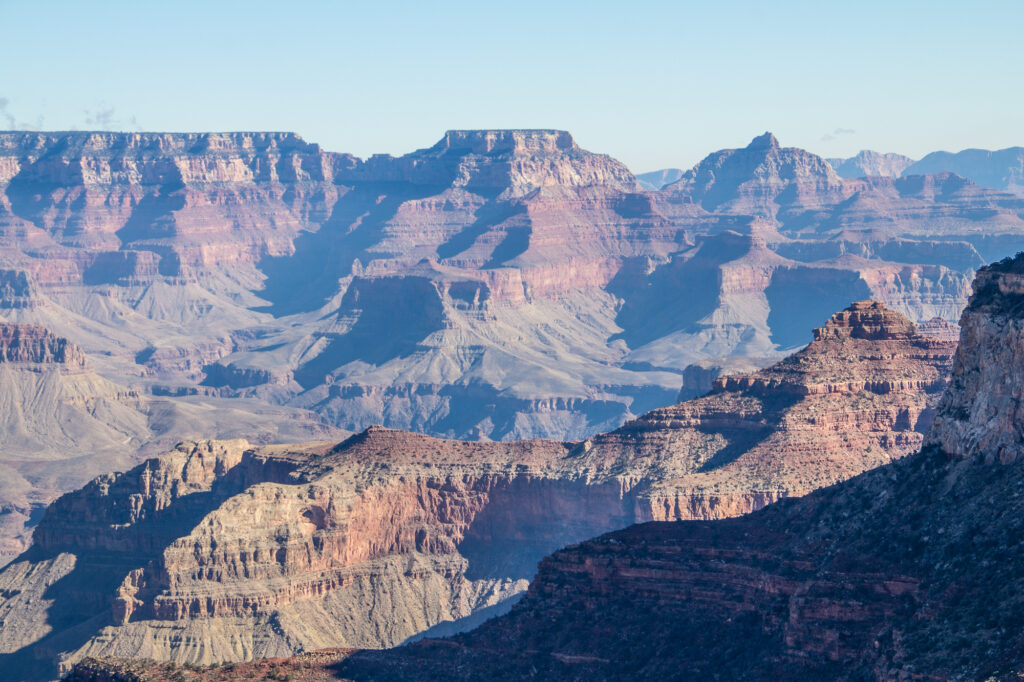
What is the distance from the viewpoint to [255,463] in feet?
447

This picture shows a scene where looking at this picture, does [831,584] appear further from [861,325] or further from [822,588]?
[861,325]

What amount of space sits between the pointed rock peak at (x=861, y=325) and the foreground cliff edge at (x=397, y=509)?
14cm

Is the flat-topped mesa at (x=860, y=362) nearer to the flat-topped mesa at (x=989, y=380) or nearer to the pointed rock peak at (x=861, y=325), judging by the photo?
the pointed rock peak at (x=861, y=325)

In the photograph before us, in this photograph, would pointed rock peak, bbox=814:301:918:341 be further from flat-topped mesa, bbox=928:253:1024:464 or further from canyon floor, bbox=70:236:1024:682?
flat-topped mesa, bbox=928:253:1024:464

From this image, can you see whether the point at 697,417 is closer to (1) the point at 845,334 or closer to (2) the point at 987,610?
(1) the point at 845,334

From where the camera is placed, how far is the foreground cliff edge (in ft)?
378

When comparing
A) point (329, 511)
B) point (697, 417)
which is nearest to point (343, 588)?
point (329, 511)

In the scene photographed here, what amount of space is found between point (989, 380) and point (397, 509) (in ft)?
220

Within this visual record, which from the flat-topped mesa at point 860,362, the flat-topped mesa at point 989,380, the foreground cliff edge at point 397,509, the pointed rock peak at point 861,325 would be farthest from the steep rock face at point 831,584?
the pointed rock peak at point 861,325

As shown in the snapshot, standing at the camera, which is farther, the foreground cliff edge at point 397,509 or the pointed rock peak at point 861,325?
the pointed rock peak at point 861,325

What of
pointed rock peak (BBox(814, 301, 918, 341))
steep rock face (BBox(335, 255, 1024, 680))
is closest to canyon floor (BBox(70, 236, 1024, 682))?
steep rock face (BBox(335, 255, 1024, 680))

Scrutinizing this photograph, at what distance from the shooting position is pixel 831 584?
64375 millimetres

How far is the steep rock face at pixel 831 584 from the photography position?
5966 centimetres

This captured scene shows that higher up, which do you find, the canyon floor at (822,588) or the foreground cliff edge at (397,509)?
the canyon floor at (822,588)
